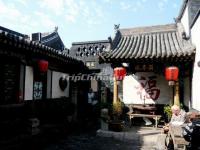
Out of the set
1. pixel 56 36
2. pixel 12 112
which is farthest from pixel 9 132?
pixel 56 36

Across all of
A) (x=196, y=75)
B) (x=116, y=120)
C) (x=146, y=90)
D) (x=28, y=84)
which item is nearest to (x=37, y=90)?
(x=28, y=84)

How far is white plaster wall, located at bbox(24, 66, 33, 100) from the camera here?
9.05 meters

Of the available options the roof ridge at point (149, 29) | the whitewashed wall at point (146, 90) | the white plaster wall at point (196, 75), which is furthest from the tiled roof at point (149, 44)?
the whitewashed wall at point (146, 90)

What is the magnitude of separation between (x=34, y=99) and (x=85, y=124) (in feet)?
13.2

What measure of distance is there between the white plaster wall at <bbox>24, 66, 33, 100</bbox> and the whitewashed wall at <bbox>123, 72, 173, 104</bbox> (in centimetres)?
512

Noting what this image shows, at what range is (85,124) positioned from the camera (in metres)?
12.8

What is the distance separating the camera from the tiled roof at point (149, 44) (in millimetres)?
10852

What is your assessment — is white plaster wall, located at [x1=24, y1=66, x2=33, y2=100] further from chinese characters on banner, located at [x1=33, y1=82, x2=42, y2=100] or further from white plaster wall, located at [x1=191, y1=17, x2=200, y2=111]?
white plaster wall, located at [x1=191, y1=17, x2=200, y2=111]

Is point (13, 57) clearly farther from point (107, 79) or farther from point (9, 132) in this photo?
point (107, 79)

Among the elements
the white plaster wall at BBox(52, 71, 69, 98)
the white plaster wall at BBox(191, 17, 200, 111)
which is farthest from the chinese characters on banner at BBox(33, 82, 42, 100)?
the white plaster wall at BBox(191, 17, 200, 111)

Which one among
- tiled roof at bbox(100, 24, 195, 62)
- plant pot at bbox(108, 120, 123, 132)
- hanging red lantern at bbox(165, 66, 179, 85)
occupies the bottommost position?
plant pot at bbox(108, 120, 123, 132)

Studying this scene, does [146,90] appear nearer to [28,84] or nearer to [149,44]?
[149,44]

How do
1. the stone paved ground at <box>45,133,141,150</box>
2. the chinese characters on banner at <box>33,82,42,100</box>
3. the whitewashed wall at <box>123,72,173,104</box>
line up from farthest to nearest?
the whitewashed wall at <box>123,72,173,104</box> → the chinese characters on banner at <box>33,82,42,100</box> → the stone paved ground at <box>45,133,141,150</box>

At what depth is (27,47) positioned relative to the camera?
8.24m
